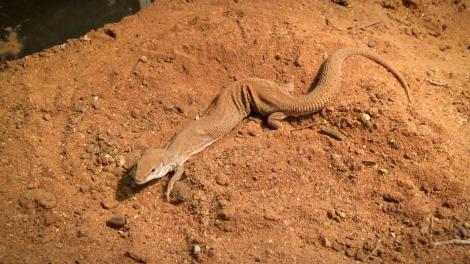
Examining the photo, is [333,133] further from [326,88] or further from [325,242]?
[325,242]

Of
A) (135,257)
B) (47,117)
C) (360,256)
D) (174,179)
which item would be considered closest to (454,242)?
(360,256)

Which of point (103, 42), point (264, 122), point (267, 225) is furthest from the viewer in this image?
point (103, 42)

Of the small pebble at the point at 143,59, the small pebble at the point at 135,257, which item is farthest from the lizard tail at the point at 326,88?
the small pebble at the point at 135,257

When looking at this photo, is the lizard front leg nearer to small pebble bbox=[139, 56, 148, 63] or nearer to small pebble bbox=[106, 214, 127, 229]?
small pebble bbox=[106, 214, 127, 229]

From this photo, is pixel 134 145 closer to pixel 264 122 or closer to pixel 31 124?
pixel 31 124

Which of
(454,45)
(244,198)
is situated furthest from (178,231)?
(454,45)

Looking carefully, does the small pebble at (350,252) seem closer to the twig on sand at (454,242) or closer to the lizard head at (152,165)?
the twig on sand at (454,242)
